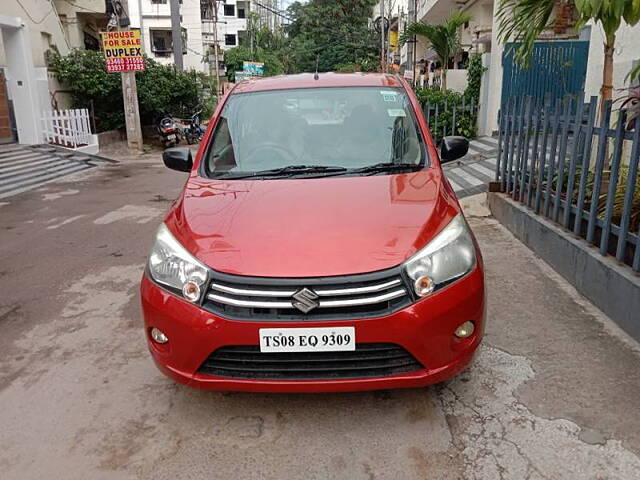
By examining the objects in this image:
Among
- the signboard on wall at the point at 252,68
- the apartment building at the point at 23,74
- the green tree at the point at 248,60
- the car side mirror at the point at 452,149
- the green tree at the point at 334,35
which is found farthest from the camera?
the green tree at the point at 248,60

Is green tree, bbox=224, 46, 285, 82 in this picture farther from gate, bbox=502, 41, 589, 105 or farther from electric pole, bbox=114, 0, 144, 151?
gate, bbox=502, 41, 589, 105

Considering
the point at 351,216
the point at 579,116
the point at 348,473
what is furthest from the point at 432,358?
the point at 579,116

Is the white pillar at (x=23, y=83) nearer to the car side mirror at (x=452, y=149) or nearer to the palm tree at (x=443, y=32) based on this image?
the palm tree at (x=443, y=32)

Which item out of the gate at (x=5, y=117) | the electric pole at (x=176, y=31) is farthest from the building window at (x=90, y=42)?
the gate at (x=5, y=117)

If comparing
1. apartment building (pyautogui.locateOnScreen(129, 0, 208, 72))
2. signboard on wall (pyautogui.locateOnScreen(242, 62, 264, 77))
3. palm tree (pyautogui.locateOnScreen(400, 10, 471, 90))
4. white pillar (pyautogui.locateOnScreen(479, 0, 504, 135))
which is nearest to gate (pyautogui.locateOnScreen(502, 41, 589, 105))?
white pillar (pyautogui.locateOnScreen(479, 0, 504, 135))

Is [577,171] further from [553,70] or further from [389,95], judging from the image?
[553,70]

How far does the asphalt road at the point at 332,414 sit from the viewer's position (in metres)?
2.39

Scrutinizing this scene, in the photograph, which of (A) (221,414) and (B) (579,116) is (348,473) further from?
(B) (579,116)

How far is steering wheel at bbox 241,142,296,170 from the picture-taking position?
348 cm

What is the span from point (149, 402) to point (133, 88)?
13953mm

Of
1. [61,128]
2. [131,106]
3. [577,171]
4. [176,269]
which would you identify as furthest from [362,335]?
[131,106]

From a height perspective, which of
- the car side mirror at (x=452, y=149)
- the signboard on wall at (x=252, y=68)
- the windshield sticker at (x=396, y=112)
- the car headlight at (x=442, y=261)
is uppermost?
the signboard on wall at (x=252, y=68)

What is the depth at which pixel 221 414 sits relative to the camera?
279cm

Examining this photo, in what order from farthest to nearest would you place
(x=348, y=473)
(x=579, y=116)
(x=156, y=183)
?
(x=156, y=183)
(x=579, y=116)
(x=348, y=473)
